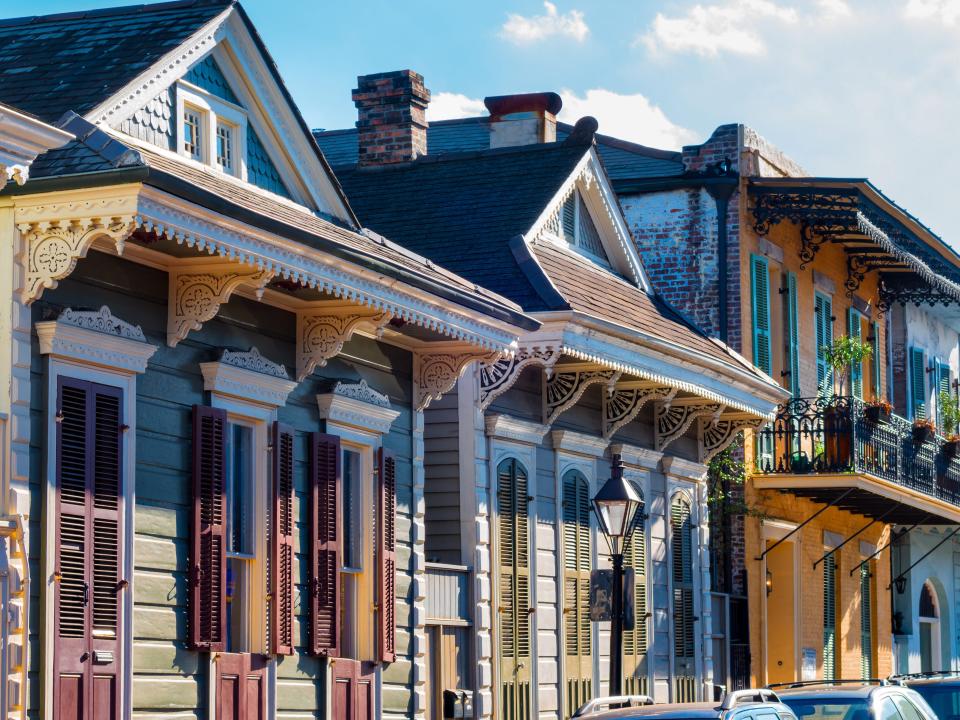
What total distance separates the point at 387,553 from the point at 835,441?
11786 millimetres

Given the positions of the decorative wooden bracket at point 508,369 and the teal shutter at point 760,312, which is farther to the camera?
the teal shutter at point 760,312

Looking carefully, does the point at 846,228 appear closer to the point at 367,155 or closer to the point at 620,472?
the point at 367,155

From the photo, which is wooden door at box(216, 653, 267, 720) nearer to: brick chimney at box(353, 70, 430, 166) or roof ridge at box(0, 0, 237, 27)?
roof ridge at box(0, 0, 237, 27)

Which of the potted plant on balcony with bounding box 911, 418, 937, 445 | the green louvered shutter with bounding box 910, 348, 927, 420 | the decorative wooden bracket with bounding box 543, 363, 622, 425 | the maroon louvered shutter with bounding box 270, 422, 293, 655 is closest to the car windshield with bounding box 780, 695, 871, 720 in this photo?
the maroon louvered shutter with bounding box 270, 422, 293, 655

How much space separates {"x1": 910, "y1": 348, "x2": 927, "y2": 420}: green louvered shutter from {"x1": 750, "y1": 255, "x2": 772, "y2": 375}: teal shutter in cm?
736

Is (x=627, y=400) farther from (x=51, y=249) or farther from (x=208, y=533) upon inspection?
(x=51, y=249)

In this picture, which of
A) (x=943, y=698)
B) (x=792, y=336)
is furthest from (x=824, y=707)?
(x=792, y=336)

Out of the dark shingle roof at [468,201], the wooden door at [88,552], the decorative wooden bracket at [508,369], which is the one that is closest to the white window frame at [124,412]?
the wooden door at [88,552]

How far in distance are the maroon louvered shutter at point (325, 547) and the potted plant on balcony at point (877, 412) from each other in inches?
520

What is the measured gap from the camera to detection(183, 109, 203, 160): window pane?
13812 mm

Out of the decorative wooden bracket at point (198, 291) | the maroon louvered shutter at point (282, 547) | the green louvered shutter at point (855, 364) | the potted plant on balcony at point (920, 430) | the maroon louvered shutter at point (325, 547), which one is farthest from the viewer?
the green louvered shutter at point (855, 364)

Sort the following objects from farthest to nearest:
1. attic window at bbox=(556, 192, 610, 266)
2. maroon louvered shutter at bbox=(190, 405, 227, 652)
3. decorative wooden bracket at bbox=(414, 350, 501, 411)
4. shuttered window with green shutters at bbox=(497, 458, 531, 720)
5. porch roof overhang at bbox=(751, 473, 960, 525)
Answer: porch roof overhang at bbox=(751, 473, 960, 525), attic window at bbox=(556, 192, 610, 266), shuttered window with green shutters at bbox=(497, 458, 531, 720), decorative wooden bracket at bbox=(414, 350, 501, 411), maroon louvered shutter at bbox=(190, 405, 227, 652)

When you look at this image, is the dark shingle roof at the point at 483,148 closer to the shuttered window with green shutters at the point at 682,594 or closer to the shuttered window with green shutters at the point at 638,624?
the shuttered window with green shutters at the point at 682,594

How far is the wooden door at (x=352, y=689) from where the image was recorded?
14.5m
